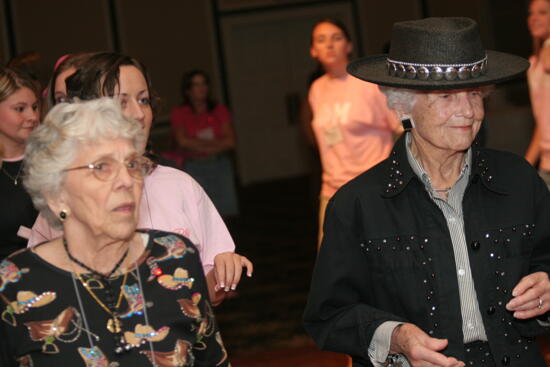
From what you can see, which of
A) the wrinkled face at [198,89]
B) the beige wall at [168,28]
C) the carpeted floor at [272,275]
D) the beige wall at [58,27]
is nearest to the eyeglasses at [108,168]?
the carpeted floor at [272,275]

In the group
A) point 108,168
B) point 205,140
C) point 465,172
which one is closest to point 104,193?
point 108,168

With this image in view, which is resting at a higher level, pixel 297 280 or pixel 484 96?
pixel 484 96

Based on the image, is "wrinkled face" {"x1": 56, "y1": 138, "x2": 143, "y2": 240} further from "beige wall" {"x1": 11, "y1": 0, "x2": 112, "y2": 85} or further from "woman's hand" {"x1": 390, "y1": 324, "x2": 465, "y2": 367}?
"beige wall" {"x1": 11, "y1": 0, "x2": 112, "y2": 85}

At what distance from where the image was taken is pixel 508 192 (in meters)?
2.50

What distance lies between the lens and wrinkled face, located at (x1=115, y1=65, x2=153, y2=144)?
264 centimetres

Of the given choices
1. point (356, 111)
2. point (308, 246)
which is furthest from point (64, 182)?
point (308, 246)

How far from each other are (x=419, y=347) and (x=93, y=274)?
832 millimetres

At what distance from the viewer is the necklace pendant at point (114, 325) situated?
2.05 metres

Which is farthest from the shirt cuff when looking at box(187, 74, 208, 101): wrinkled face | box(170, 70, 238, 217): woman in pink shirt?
box(187, 74, 208, 101): wrinkled face

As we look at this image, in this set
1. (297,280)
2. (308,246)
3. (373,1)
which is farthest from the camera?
(373,1)

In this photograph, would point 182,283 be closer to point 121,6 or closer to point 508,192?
point 508,192

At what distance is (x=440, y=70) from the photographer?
2473mm

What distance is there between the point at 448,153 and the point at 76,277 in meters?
1.11

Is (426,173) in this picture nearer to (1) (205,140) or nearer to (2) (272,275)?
(2) (272,275)
